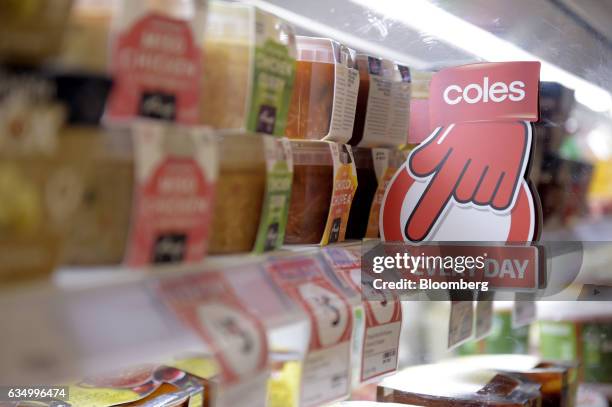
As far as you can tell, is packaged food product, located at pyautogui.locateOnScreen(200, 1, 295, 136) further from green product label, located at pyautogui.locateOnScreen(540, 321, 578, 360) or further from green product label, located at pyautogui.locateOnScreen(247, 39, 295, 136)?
green product label, located at pyautogui.locateOnScreen(540, 321, 578, 360)

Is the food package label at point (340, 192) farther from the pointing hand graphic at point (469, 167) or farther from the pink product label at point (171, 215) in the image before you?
the pink product label at point (171, 215)

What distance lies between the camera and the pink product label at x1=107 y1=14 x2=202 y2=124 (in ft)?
2.83

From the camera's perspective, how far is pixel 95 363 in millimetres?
706

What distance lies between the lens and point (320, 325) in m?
1.11

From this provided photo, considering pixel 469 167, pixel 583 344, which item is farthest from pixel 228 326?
pixel 583 344

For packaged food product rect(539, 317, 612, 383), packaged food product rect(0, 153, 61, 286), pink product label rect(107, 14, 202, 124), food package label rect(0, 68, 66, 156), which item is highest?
pink product label rect(107, 14, 202, 124)

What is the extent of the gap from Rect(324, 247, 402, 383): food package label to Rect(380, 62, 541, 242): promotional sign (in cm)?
16

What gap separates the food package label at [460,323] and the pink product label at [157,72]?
1020mm

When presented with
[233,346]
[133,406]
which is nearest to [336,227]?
[133,406]

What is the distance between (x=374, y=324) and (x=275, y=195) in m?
0.35

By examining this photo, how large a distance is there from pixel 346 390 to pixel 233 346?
16.8 inches

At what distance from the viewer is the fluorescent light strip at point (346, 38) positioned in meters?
1.57

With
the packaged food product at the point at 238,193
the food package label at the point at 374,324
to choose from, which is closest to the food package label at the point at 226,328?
the packaged food product at the point at 238,193

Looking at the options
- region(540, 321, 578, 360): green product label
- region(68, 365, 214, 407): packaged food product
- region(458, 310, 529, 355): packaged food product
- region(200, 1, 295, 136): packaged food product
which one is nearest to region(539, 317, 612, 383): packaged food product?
region(540, 321, 578, 360): green product label
